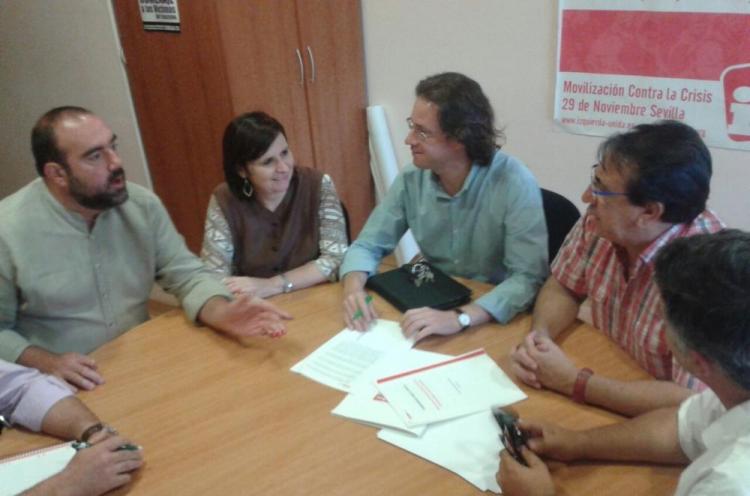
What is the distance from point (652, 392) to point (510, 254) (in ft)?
2.19

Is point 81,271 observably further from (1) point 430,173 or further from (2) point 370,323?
(1) point 430,173

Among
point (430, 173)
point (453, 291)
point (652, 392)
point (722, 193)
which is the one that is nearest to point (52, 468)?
point (453, 291)

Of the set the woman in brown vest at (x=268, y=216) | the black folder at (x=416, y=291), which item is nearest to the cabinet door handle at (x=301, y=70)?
the woman in brown vest at (x=268, y=216)

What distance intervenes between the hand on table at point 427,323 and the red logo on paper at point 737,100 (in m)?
1.52

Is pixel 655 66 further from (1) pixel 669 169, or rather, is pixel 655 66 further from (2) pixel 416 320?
(2) pixel 416 320

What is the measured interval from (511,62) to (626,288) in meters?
1.70

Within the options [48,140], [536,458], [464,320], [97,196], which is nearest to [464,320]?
[464,320]

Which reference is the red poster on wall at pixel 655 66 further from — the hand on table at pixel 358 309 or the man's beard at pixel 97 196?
the man's beard at pixel 97 196

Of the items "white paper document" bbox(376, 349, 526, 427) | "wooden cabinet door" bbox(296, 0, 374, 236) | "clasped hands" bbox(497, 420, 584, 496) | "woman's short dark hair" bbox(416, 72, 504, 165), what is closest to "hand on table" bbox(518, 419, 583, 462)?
"clasped hands" bbox(497, 420, 584, 496)

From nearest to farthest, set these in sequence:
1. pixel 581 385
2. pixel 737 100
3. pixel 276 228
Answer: pixel 581 385, pixel 276 228, pixel 737 100

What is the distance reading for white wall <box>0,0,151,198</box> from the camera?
10.5 ft

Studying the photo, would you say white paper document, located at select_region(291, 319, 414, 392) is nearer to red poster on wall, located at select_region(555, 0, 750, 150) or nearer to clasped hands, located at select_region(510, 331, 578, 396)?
clasped hands, located at select_region(510, 331, 578, 396)

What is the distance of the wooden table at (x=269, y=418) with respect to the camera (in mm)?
1079

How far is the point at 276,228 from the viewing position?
2154 millimetres
